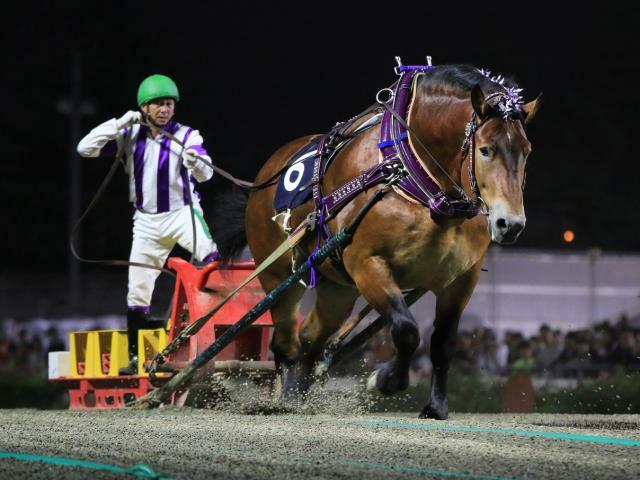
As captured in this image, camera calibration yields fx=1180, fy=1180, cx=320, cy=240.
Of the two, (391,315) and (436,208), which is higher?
(436,208)

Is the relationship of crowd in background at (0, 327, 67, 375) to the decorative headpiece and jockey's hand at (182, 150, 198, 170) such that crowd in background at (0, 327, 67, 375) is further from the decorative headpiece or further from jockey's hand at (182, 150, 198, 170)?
the decorative headpiece

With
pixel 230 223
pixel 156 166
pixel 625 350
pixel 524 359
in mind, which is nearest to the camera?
pixel 156 166

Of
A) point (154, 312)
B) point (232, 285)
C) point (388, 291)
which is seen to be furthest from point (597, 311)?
point (388, 291)

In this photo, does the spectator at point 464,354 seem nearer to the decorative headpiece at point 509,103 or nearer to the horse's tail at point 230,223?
the horse's tail at point 230,223

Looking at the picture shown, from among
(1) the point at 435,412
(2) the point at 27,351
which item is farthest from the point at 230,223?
(2) the point at 27,351

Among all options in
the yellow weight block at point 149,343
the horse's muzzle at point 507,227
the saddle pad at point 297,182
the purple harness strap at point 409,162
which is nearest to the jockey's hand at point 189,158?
the saddle pad at point 297,182

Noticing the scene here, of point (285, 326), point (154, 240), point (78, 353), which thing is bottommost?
point (78, 353)

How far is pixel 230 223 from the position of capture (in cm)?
898

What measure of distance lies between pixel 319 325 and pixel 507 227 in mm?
2419

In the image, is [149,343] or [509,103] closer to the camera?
[509,103]

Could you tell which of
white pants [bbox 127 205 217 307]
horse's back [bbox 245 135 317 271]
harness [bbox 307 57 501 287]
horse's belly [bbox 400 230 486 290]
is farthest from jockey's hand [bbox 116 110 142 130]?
horse's belly [bbox 400 230 486 290]

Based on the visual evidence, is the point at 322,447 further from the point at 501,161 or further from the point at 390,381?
the point at 501,161

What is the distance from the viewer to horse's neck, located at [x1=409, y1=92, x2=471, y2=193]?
21.7 ft

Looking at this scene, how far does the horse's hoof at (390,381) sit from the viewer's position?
22.1 ft
